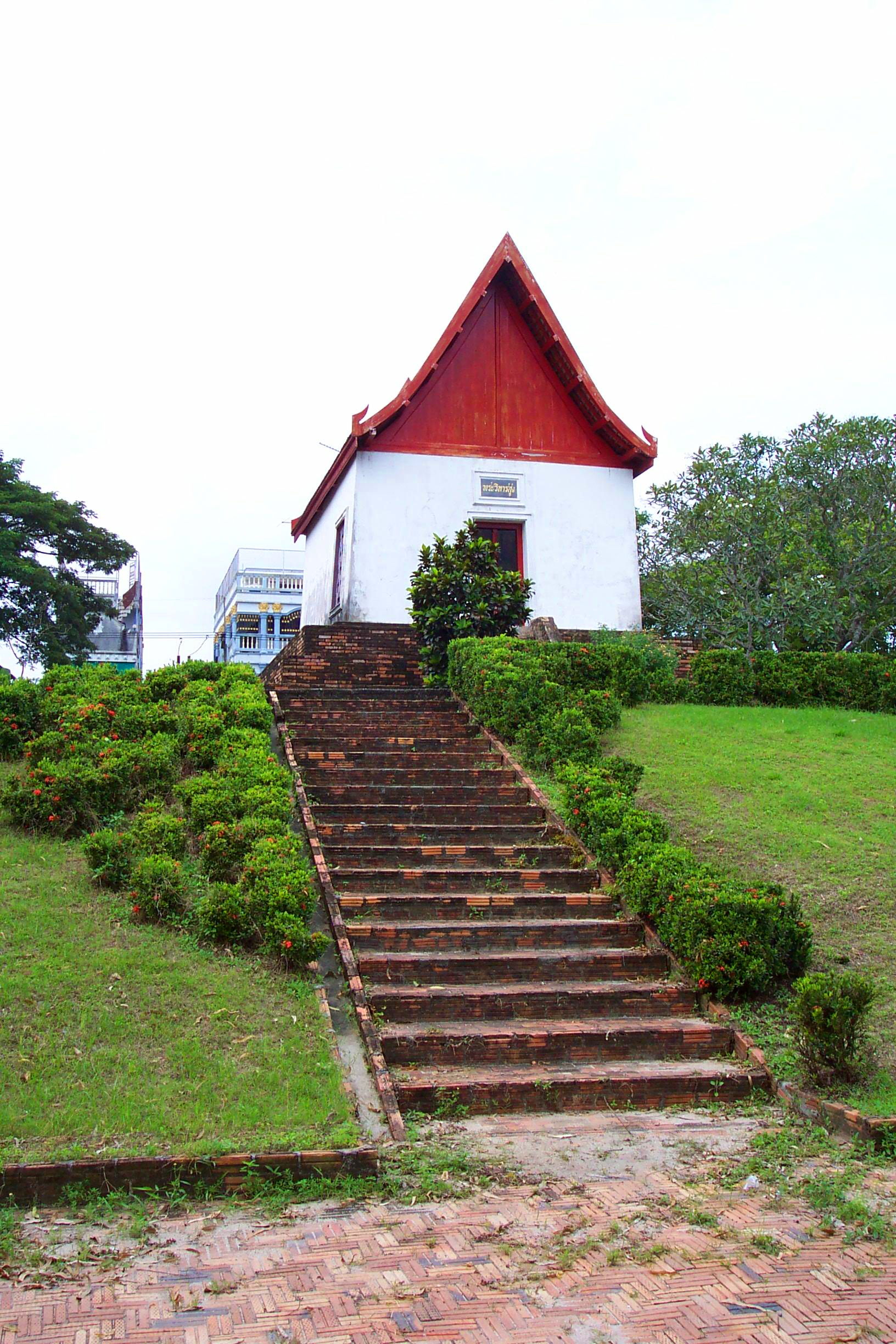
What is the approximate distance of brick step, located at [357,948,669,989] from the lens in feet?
23.0

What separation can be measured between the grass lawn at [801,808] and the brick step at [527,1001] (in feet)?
1.95

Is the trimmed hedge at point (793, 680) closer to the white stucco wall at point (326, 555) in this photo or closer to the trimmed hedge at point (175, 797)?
the white stucco wall at point (326, 555)

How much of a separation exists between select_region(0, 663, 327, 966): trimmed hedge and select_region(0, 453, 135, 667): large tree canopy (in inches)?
581

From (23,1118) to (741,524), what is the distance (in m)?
14.8

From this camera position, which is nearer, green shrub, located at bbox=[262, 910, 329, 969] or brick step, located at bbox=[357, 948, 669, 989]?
green shrub, located at bbox=[262, 910, 329, 969]

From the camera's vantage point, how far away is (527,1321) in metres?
3.70

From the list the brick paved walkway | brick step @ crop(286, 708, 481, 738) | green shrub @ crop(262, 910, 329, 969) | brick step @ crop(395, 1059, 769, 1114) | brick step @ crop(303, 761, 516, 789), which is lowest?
the brick paved walkway

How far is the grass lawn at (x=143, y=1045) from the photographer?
15.8 ft

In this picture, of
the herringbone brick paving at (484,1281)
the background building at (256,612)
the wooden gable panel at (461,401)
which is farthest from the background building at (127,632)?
the herringbone brick paving at (484,1281)

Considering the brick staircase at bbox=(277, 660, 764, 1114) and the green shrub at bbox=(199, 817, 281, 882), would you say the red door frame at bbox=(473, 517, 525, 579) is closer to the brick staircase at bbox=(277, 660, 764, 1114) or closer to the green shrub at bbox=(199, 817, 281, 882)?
the brick staircase at bbox=(277, 660, 764, 1114)

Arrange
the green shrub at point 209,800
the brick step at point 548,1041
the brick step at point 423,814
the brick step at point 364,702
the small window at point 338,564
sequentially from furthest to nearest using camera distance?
the small window at point 338,564 → the brick step at point 364,702 → the brick step at point 423,814 → the green shrub at point 209,800 → the brick step at point 548,1041

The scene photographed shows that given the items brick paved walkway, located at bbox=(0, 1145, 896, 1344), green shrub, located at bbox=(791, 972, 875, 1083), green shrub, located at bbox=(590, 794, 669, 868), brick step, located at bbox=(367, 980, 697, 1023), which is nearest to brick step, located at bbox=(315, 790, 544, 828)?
green shrub, located at bbox=(590, 794, 669, 868)

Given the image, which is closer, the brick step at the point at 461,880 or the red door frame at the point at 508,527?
the brick step at the point at 461,880

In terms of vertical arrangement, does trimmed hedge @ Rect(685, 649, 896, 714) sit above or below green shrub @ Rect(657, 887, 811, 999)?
above
